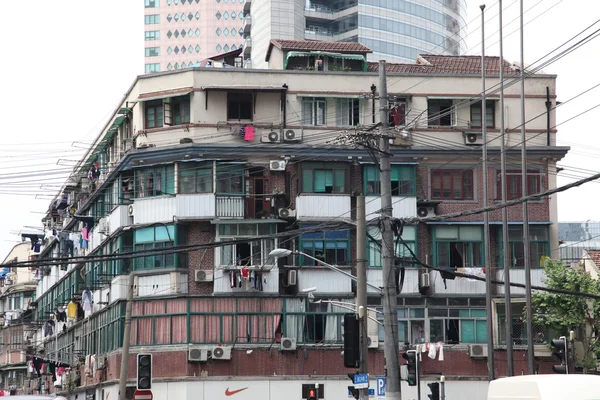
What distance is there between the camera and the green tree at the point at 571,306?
1868 inches

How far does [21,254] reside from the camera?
119750 millimetres

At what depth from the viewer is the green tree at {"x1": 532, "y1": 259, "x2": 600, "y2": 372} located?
1868 inches

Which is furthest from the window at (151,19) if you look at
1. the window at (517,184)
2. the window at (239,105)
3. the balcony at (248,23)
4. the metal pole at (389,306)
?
the metal pole at (389,306)

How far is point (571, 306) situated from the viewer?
47.9m

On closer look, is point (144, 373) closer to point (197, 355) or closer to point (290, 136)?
A: point (197, 355)

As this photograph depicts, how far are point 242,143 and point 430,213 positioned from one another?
896 centimetres

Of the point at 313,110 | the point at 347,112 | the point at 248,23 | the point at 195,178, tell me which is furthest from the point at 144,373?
the point at 248,23

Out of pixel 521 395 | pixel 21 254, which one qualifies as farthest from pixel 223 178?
pixel 21 254

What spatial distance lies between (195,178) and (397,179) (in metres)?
9.00

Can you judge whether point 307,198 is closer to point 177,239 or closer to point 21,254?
point 177,239

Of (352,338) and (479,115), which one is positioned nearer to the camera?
(352,338)

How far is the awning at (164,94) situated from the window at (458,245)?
12.7 metres

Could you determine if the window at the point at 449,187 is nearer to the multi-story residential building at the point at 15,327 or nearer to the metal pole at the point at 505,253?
the metal pole at the point at 505,253

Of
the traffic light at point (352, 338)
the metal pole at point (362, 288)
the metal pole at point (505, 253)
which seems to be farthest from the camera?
the metal pole at point (505, 253)
